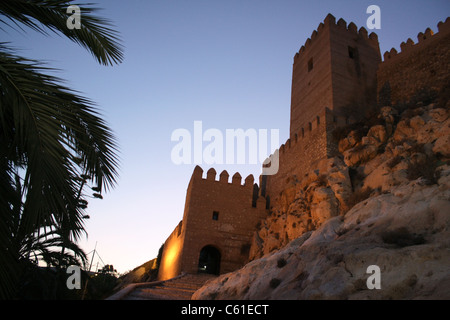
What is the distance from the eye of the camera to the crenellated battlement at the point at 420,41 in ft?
46.0

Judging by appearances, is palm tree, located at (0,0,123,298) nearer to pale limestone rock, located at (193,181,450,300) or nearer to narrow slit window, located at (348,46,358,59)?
pale limestone rock, located at (193,181,450,300)

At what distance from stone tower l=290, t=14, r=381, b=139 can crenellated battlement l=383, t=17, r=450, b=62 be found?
859mm

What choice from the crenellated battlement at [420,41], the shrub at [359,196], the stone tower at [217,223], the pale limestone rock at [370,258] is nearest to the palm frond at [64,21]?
the pale limestone rock at [370,258]

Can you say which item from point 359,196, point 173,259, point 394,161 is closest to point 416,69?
point 394,161

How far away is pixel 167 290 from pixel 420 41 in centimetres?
1456

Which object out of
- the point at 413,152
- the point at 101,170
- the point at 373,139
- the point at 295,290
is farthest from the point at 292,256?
the point at 373,139

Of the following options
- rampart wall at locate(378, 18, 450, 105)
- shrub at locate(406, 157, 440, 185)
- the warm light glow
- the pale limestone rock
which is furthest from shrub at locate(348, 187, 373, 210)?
the warm light glow

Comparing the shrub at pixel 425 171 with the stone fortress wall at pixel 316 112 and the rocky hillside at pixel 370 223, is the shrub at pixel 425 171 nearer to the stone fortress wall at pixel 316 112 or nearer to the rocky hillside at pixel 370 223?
the rocky hillside at pixel 370 223

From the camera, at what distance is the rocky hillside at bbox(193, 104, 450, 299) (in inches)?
197

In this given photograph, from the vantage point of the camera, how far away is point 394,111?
1280cm

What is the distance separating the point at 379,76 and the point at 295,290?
1377cm

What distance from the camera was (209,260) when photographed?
16.7 meters
